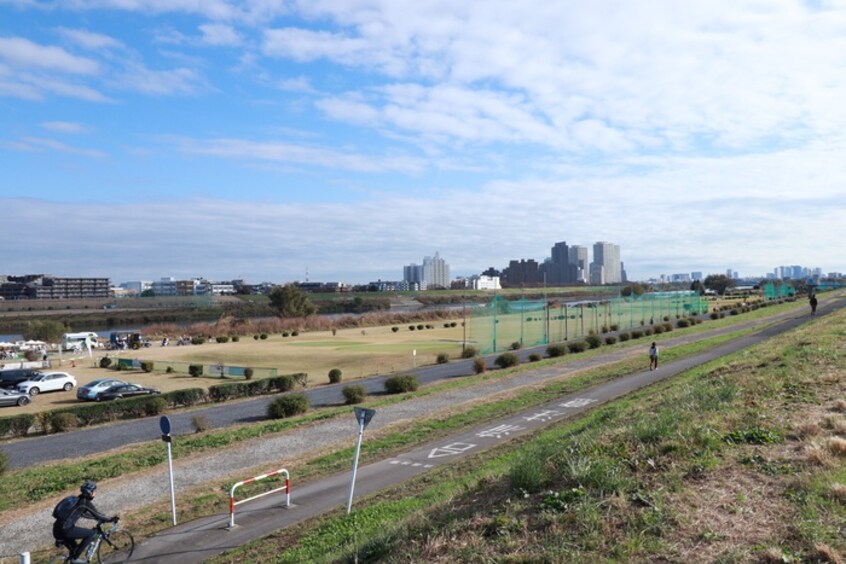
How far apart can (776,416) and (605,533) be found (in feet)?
15.5

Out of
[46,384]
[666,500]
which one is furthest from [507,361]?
[666,500]

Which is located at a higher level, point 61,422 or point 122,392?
point 61,422

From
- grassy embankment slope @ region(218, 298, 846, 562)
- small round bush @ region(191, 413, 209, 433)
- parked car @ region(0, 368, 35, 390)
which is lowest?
parked car @ region(0, 368, 35, 390)

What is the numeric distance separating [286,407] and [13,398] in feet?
67.5

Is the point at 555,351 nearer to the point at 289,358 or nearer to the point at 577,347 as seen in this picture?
the point at 577,347

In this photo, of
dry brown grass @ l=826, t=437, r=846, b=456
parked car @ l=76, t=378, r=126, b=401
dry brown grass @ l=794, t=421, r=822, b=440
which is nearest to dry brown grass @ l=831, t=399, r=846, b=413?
dry brown grass @ l=794, t=421, r=822, b=440

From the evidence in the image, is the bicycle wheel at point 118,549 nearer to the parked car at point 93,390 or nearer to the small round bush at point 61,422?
the small round bush at point 61,422

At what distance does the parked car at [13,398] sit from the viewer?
36469 millimetres

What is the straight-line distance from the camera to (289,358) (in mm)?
56531

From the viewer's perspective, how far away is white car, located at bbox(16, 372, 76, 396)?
4036 cm

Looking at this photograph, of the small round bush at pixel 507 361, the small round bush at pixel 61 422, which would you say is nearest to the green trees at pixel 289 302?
the small round bush at pixel 507 361

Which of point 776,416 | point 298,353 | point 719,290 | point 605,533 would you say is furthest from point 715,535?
point 719,290

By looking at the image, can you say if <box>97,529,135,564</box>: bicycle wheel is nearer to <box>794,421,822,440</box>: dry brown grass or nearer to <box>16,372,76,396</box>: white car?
<box>794,421,822,440</box>: dry brown grass

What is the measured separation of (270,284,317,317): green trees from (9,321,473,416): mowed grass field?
3093cm
